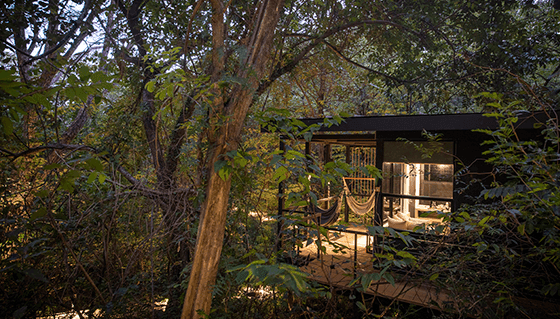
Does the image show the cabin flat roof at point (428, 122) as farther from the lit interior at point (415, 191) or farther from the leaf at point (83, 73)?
the leaf at point (83, 73)

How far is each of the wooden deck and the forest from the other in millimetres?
158

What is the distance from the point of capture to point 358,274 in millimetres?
2285

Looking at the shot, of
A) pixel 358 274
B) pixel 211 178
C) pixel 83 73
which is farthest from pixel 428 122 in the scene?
pixel 83 73

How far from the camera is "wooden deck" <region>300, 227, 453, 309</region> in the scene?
2.50 meters

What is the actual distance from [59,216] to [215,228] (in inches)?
39.0

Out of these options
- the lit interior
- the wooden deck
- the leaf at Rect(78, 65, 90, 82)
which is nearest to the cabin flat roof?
the lit interior

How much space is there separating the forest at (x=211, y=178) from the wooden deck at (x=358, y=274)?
158 millimetres

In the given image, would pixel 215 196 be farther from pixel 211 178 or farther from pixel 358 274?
pixel 358 274

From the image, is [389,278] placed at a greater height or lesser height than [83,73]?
lesser

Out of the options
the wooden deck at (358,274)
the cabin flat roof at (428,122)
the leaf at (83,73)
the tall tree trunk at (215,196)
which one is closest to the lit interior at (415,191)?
the cabin flat roof at (428,122)

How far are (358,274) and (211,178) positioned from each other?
1226 millimetres

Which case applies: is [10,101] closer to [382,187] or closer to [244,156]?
[244,156]

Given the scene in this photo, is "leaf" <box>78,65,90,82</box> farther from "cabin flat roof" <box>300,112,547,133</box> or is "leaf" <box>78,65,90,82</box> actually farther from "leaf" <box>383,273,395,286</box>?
"cabin flat roof" <box>300,112,547,133</box>

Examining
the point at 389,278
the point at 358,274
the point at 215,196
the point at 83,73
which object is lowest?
the point at 358,274
